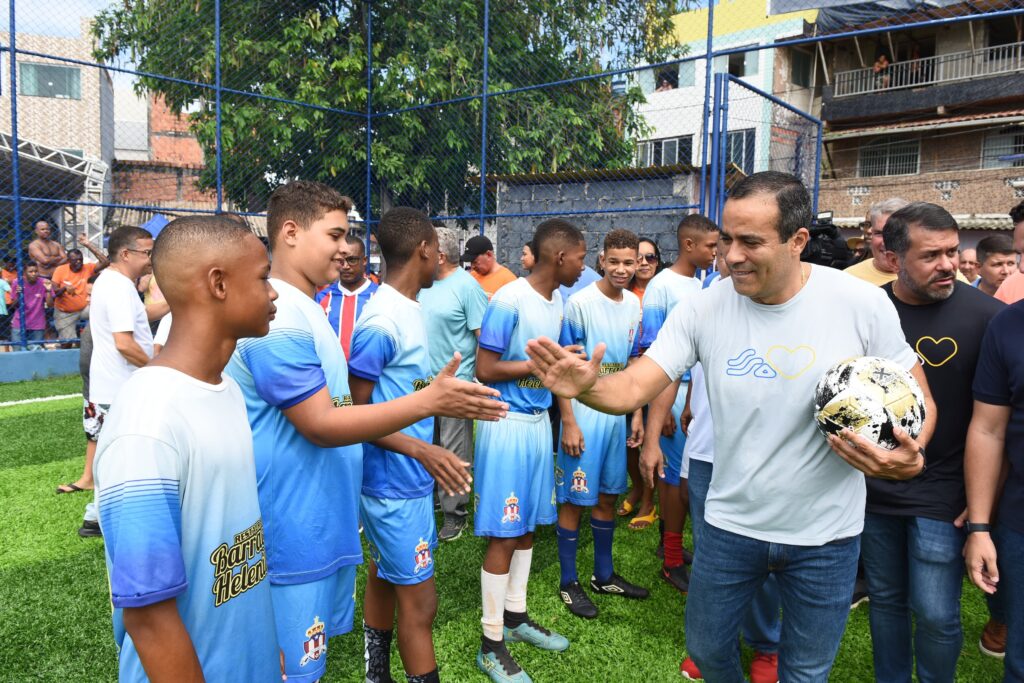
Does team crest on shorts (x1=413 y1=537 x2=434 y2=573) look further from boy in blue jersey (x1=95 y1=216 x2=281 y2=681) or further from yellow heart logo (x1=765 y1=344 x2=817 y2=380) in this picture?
yellow heart logo (x1=765 y1=344 x2=817 y2=380)

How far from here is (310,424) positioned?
2.13m

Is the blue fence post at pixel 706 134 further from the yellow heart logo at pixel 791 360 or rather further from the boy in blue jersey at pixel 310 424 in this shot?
the boy in blue jersey at pixel 310 424

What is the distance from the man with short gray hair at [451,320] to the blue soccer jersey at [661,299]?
121cm

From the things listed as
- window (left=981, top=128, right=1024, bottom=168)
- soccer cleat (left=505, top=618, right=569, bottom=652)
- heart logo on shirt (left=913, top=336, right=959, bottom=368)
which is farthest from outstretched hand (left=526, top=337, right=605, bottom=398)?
window (left=981, top=128, right=1024, bottom=168)

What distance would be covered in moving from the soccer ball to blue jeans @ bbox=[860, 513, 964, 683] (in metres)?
0.72

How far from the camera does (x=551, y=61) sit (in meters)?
11.6

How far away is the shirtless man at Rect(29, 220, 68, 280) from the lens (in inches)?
417

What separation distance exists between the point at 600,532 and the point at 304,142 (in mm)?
10369

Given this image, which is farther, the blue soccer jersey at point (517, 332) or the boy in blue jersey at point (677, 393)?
the boy in blue jersey at point (677, 393)

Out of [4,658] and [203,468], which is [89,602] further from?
[203,468]

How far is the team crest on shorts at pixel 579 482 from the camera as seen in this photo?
13.8 ft

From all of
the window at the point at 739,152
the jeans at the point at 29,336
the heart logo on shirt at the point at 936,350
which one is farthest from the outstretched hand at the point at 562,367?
the jeans at the point at 29,336

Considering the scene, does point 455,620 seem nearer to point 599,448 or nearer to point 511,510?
point 511,510

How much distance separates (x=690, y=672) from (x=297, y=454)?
2288mm
